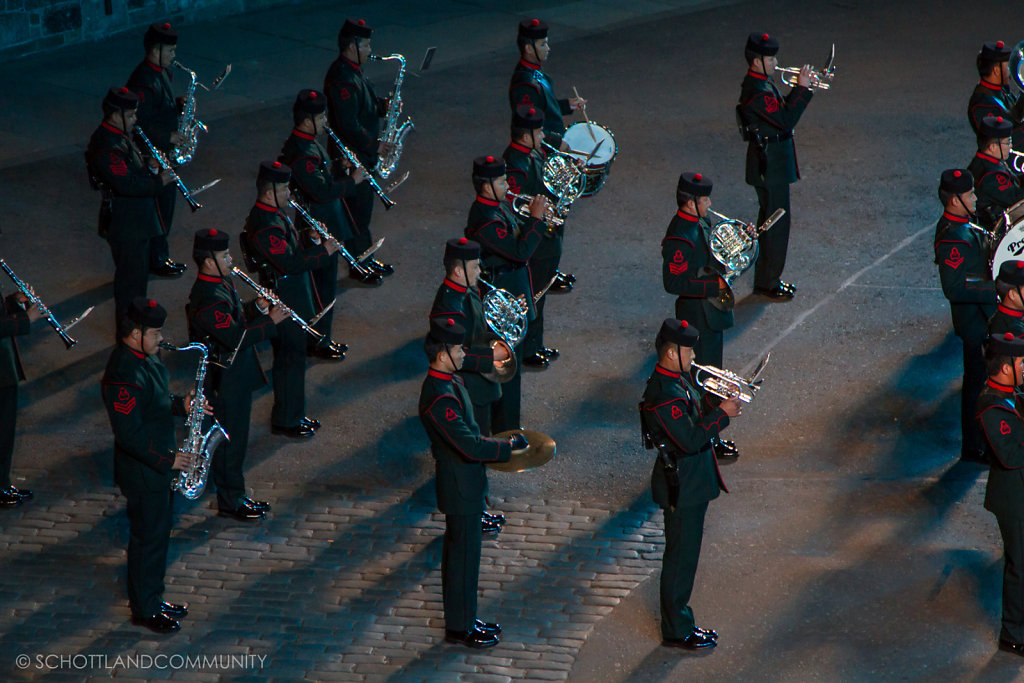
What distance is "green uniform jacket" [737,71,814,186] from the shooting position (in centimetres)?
1278

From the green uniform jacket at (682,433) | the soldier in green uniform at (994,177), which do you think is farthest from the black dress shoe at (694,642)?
the soldier in green uniform at (994,177)

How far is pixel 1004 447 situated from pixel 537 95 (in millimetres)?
6501

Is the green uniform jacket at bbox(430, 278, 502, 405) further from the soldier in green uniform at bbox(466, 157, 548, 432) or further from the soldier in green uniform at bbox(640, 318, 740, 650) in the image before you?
the soldier in green uniform at bbox(640, 318, 740, 650)

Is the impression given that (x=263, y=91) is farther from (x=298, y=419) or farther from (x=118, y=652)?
(x=118, y=652)

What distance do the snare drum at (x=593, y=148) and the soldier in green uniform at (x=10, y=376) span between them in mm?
5296

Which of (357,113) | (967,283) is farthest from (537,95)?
(967,283)

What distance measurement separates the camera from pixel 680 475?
848cm

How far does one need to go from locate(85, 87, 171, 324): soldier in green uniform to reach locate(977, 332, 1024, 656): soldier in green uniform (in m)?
7.01

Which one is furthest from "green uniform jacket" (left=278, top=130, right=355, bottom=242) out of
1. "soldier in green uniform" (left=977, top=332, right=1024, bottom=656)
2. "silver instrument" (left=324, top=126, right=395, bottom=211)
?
"soldier in green uniform" (left=977, top=332, right=1024, bottom=656)

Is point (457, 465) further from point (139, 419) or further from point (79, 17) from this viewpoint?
point (79, 17)

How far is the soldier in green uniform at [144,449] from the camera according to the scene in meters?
8.45

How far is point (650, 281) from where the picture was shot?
13453mm

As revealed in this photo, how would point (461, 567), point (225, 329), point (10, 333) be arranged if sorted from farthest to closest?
point (225, 329) < point (10, 333) < point (461, 567)

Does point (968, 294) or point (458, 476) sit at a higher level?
point (968, 294)
